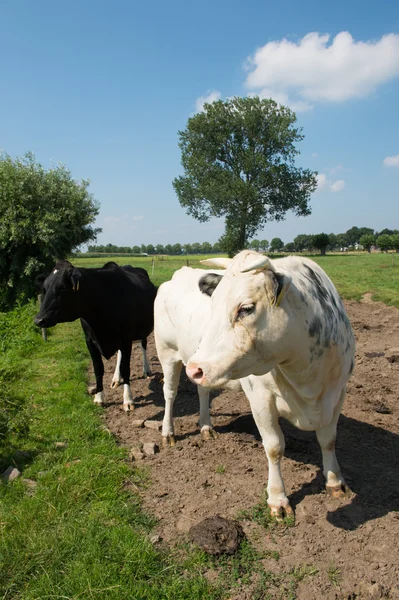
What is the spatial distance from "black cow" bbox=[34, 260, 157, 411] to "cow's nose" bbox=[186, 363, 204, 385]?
402 centimetres

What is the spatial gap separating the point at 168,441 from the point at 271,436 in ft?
6.38

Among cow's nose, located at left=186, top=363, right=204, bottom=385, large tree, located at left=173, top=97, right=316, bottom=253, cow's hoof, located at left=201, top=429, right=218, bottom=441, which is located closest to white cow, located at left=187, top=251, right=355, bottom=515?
cow's nose, located at left=186, top=363, right=204, bottom=385

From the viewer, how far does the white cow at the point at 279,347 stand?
8.07ft

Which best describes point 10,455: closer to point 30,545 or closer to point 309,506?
point 30,545

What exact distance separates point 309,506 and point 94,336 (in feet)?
13.5

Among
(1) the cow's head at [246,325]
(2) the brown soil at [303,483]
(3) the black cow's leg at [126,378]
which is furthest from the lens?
(3) the black cow's leg at [126,378]

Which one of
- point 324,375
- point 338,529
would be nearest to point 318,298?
point 324,375

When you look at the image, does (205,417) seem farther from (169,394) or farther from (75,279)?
(75,279)

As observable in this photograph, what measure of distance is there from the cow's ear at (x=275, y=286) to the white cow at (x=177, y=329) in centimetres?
194

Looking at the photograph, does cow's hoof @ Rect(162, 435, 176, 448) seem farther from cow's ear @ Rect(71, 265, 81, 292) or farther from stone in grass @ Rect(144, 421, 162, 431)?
cow's ear @ Rect(71, 265, 81, 292)

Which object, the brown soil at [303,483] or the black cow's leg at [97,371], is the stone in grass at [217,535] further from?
the black cow's leg at [97,371]

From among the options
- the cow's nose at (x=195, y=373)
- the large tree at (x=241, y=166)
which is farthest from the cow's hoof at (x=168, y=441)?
the large tree at (x=241, y=166)

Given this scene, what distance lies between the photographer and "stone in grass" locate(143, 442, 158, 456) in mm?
4773

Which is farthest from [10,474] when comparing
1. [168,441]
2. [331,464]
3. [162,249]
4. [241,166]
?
[162,249]
